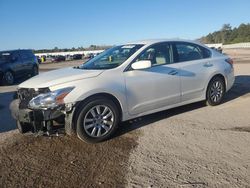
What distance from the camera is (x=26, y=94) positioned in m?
5.40

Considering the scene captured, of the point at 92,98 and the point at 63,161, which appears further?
the point at 92,98

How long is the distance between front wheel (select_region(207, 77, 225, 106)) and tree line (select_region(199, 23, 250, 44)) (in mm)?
146806

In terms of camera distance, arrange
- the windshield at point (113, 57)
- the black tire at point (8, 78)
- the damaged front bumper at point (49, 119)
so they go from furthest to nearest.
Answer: the black tire at point (8, 78) < the windshield at point (113, 57) < the damaged front bumper at point (49, 119)

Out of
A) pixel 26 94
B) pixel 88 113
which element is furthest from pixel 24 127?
pixel 88 113

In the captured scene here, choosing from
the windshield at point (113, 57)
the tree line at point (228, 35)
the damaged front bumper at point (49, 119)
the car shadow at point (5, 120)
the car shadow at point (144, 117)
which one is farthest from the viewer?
the tree line at point (228, 35)

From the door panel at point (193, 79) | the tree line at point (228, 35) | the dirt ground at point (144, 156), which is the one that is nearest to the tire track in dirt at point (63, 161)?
the dirt ground at point (144, 156)

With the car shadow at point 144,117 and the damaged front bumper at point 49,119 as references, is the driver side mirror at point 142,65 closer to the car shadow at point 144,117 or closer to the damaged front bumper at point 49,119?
the car shadow at point 144,117

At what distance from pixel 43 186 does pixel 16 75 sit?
13358mm

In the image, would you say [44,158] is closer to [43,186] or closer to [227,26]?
[43,186]

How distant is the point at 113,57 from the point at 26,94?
72.9 inches

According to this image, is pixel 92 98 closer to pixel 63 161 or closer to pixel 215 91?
pixel 63 161

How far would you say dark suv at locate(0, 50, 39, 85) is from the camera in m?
15.5

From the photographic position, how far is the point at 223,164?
13.7 feet

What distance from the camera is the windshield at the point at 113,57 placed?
5988mm
